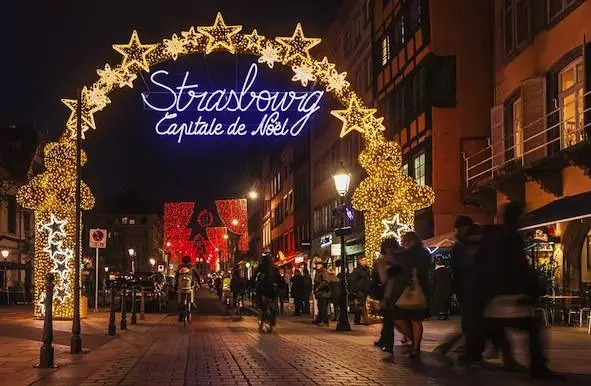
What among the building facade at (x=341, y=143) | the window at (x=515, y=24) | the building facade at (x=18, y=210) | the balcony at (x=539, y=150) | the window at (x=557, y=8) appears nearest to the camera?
the balcony at (x=539, y=150)

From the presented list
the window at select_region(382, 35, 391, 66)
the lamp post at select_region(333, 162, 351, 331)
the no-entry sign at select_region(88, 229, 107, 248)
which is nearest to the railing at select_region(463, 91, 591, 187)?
the lamp post at select_region(333, 162, 351, 331)

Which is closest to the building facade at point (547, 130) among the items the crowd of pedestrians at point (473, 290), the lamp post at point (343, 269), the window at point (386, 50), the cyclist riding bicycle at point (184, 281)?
the lamp post at point (343, 269)

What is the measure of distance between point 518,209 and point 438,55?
71.6 feet

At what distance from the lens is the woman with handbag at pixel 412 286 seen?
42.9 ft

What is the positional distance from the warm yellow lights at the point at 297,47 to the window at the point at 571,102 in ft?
21.5

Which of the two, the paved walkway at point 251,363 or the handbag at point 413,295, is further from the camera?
the handbag at point 413,295

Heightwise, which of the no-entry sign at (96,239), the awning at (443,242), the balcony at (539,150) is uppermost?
the balcony at (539,150)

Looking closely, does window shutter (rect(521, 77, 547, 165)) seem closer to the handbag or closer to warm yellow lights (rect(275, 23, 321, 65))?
warm yellow lights (rect(275, 23, 321, 65))

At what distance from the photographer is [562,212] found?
61.5 ft

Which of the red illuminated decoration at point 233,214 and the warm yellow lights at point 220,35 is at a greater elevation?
the warm yellow lights at point 220,35

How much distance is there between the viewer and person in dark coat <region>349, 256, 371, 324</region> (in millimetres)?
22891

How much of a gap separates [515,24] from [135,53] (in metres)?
11.0

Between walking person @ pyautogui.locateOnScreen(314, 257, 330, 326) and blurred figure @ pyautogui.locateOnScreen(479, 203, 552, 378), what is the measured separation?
14576 millimetres

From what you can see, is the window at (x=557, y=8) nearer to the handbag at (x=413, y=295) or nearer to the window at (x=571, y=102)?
the window at (x=571, y=102)
